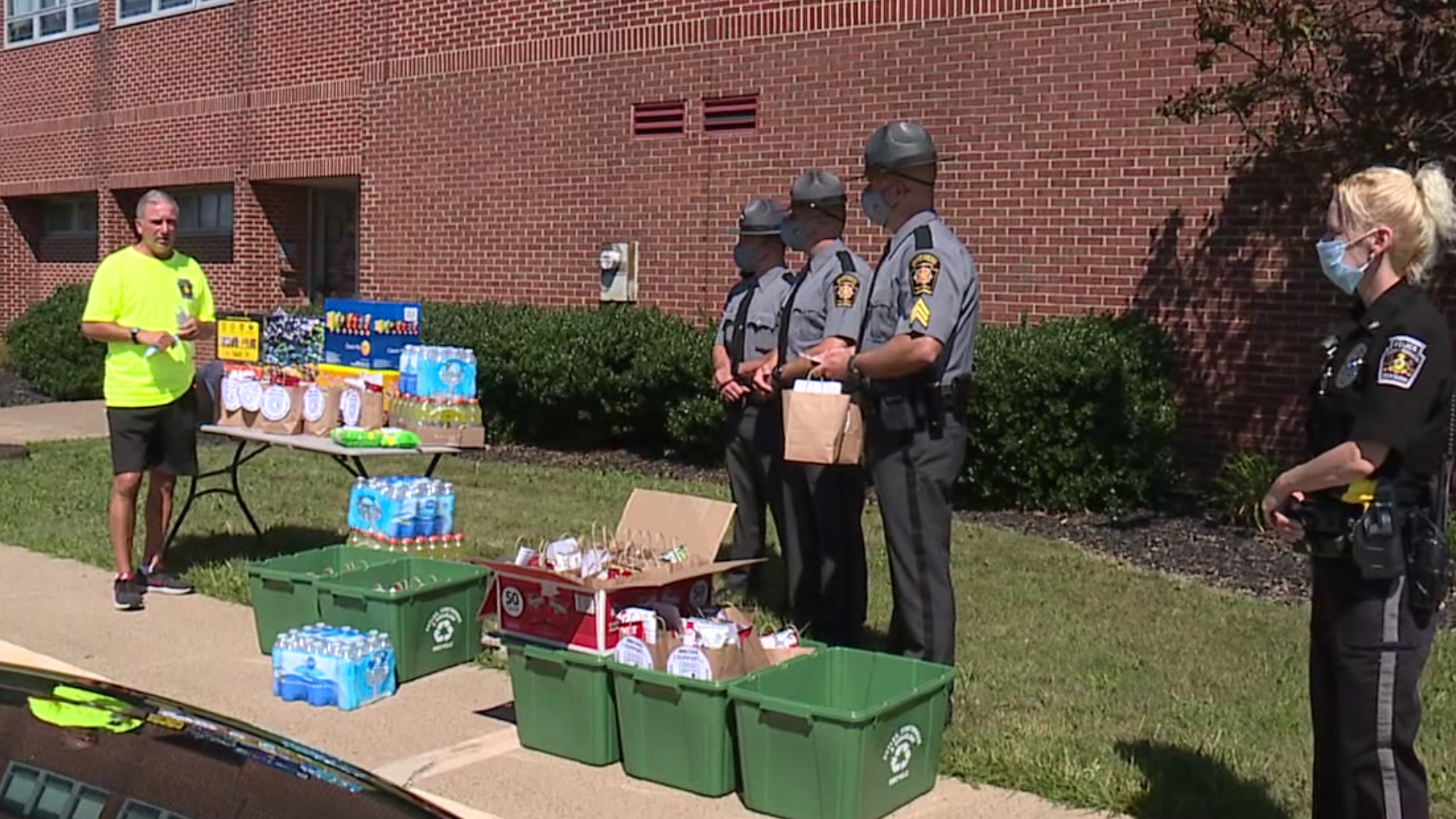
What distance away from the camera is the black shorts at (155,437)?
23.8 feet

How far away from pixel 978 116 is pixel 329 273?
9978 mm

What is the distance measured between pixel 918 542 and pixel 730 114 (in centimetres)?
852

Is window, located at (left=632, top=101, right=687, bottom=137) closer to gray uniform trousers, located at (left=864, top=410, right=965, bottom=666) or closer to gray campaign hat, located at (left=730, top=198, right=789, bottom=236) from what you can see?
gray campaign hat, located at (left=730, top=198, right=789, bottom=236)

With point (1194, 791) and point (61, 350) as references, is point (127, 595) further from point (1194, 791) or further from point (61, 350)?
point (61, 350)

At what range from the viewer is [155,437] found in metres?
7.41

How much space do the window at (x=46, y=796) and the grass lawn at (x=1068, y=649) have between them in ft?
11.5

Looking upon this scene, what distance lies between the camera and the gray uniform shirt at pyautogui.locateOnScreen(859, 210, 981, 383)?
200 inches

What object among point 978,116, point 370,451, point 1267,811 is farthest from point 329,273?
point 1267,811

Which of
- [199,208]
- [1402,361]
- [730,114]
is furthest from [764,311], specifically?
[199,208]

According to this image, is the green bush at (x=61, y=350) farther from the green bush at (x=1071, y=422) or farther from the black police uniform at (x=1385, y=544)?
the black police uniform at (x=1385, y=544)

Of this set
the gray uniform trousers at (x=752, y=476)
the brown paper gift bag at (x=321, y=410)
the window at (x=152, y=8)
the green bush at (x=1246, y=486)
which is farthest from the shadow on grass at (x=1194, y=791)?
the window at (x=152, y=8)

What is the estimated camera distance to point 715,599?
707 cm

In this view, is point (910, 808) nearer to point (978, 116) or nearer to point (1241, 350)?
point (1241, 350)

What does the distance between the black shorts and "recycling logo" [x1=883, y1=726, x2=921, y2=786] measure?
4.38 meters
